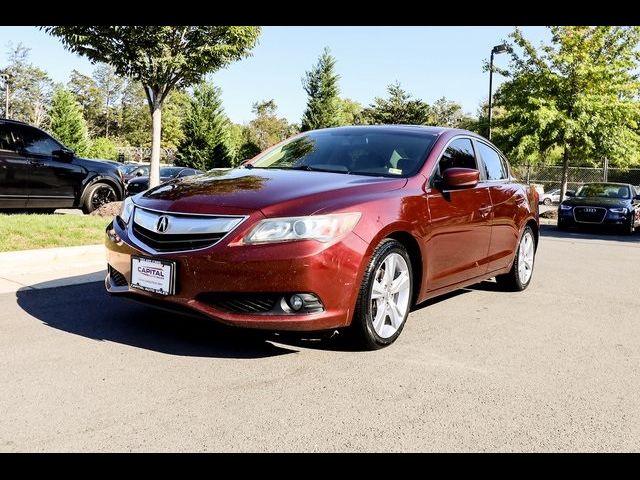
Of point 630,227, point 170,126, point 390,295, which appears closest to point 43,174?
point 390,295

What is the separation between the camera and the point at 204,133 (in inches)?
1537

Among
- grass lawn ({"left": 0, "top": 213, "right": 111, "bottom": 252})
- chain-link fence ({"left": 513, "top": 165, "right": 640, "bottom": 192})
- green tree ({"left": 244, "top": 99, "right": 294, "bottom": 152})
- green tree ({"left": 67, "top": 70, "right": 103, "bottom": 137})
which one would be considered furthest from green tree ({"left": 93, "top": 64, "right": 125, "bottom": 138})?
grass lawn ({"left": 0, "top": 213, "right": 111, "bottom": 252})

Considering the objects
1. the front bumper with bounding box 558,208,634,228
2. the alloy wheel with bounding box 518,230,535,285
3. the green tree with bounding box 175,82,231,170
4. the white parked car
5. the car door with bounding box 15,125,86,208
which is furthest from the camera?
the green tree with bounding box 175,82,231,170

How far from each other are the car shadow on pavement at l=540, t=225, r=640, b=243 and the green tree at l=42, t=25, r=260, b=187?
26.9ft

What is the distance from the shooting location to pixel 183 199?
162 inches

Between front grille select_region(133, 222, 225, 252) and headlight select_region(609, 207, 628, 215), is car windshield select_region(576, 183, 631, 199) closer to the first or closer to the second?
headlight select_region(609, 207, 628, 215)

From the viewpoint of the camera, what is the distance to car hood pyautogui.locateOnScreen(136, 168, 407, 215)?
3906 millimetres

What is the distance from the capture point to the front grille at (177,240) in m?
3.83

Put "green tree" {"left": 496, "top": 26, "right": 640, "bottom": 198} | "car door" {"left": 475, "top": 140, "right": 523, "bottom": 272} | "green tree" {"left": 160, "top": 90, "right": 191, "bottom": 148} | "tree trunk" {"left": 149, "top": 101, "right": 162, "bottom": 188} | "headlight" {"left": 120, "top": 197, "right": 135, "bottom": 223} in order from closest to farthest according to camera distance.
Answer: "headlight" {"left": 120, "top": 197, "right": 135, "bottom": 223}
"car door" {"left": 475, "top": 140, "right": 523, "bottom": 272}
"tree trunk" {"left": 149, "top": 101, "right": 162, "bottom": 188}
"green tree" {"left": 496, "top": 26, "right": 640, "bottom": 198}
"green tree" {"left": 160, "top": 90, "right": 191, "bottom": 148}

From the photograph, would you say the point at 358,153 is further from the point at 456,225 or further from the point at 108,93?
the point at 108,93

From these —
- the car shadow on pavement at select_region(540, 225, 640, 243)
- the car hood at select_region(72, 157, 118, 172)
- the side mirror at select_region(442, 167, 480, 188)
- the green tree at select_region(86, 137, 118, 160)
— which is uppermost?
the green tree at select_region(86, 137, 118, 160)
